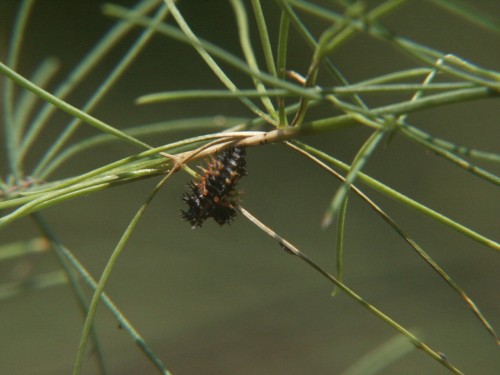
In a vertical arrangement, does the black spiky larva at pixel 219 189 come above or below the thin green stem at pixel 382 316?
above

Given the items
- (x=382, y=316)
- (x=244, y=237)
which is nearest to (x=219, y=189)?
(x=382, y=316)

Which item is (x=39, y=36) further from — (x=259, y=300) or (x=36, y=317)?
(x=259, y=300)

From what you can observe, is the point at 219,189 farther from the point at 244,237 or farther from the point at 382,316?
the point at 244,237

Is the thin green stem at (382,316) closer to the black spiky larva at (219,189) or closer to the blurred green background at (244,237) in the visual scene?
the black spiky larva at (219,189)

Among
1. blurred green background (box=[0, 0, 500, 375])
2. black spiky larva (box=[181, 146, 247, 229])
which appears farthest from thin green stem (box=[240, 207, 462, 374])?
blurred green background (box=[0, 0, 500, 375])

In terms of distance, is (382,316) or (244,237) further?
(244,237)

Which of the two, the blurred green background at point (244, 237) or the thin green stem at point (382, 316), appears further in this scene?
the blurred green background at point (244, 237)

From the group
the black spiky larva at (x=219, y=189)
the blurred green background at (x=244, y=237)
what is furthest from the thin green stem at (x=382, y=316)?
the blurred green background at (x=244, y=237)
